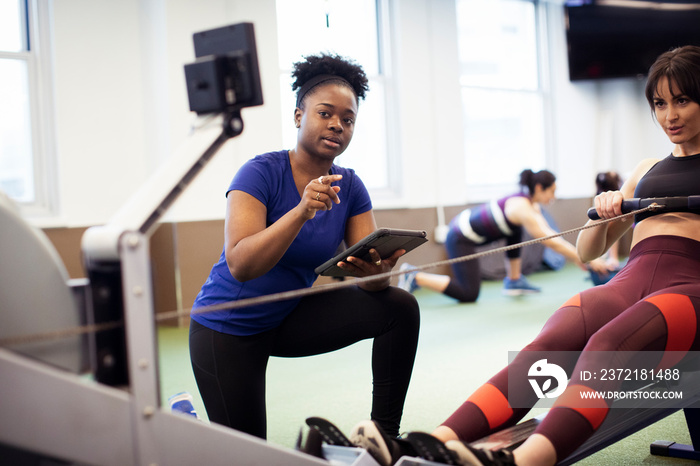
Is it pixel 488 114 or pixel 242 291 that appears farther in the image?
pixel 488 114

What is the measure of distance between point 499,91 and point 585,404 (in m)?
5.43

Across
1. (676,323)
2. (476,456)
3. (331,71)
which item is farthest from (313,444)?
(331,71)

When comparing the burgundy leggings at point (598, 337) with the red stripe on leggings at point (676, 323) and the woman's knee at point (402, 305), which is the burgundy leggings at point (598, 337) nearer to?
the red stripe on leggings at point (676, 323)

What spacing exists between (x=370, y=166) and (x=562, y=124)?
2.50 meters

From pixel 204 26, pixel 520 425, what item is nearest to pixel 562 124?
pixel 204 26

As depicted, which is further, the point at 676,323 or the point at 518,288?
the point at 518,288

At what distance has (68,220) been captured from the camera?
12.8 ft

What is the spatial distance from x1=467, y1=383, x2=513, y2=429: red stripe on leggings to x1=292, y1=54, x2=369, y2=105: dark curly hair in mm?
843

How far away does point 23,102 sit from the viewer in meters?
3.91

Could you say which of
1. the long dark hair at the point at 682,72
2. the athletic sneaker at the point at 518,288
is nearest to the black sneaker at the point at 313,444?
the long dark hair at the point at 682,72

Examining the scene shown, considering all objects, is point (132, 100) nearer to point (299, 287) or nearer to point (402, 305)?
point (299, 287)

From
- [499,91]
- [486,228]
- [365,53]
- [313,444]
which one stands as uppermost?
[365,53]

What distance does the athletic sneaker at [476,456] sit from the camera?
1.14 meters

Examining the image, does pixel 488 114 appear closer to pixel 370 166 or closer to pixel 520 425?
pixel 370 166
